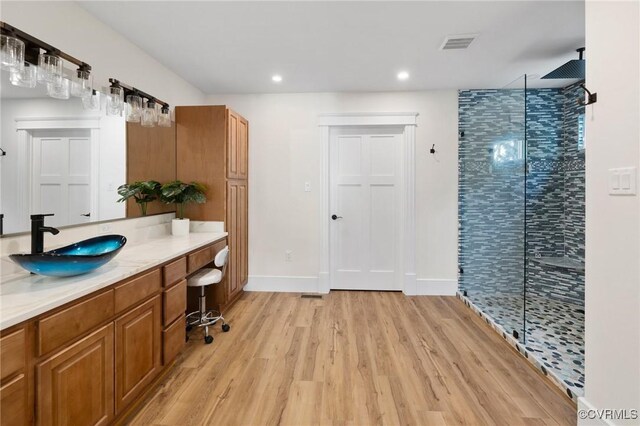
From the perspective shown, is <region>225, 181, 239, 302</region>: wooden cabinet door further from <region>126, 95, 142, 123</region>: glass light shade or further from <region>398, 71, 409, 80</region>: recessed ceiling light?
<region>398, 71, 409, 80</region>: recessed ceiling light

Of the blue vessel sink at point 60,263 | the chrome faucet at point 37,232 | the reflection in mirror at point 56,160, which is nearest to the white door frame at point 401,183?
the reflection in mirror at point 56,160

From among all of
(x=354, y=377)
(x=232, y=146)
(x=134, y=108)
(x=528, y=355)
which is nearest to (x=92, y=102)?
(x=134, y=108)

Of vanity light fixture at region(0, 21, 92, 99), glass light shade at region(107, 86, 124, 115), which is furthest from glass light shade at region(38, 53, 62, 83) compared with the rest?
glass light shade at region(107, 86, 124, 115)

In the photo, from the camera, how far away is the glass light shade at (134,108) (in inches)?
94.2

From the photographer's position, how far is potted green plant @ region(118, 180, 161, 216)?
2.47 metres

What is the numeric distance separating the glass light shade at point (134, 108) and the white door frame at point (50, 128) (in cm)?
25

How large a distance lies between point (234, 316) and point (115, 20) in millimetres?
2721

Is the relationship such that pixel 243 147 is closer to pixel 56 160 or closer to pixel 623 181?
pixel 56 160

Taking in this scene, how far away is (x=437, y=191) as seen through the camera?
3791 mm

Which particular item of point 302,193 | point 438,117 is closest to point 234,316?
point 302,193

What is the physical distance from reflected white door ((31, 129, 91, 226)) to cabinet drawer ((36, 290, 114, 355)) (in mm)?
806

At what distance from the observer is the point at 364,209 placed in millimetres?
3951

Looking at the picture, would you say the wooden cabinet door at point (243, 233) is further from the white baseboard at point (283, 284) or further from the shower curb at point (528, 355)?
the shower curb at point (528, 355)

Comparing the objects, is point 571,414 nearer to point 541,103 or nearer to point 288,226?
point 288,226
